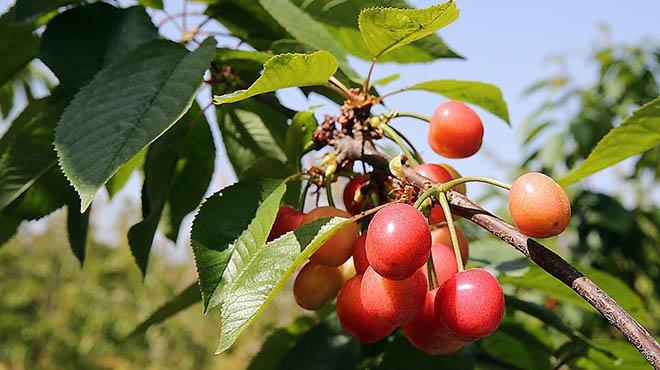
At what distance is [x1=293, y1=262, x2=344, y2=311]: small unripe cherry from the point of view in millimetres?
794

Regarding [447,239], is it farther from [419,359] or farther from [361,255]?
[419,359]

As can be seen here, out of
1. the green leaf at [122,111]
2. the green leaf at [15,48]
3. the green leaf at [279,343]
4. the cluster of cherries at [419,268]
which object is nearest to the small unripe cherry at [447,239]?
the cluster of cherries at [419,268]

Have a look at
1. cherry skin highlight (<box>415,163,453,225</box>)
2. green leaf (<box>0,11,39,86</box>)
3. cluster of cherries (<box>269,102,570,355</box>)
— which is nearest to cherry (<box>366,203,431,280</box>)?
cluster of cherries (<box>269,102,570,355</box>)

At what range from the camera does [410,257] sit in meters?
0.61

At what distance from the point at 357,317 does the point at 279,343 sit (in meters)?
0.50

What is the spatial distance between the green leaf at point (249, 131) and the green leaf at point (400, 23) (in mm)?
332

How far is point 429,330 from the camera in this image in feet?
2.28

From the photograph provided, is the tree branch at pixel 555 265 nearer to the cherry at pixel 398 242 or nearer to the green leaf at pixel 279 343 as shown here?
the cherry at pixel 398 242

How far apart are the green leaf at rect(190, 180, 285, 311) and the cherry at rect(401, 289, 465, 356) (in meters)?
0.18

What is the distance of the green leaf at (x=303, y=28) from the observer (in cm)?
93

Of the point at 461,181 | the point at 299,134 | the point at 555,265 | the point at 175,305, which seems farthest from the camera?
the point at 175,305

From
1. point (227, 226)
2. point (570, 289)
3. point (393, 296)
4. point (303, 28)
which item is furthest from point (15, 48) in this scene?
point (570, 289)

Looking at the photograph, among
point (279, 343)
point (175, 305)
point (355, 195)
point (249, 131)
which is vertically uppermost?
point (355, 195)

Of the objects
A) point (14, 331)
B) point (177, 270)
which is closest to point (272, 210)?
point (14, 331)
